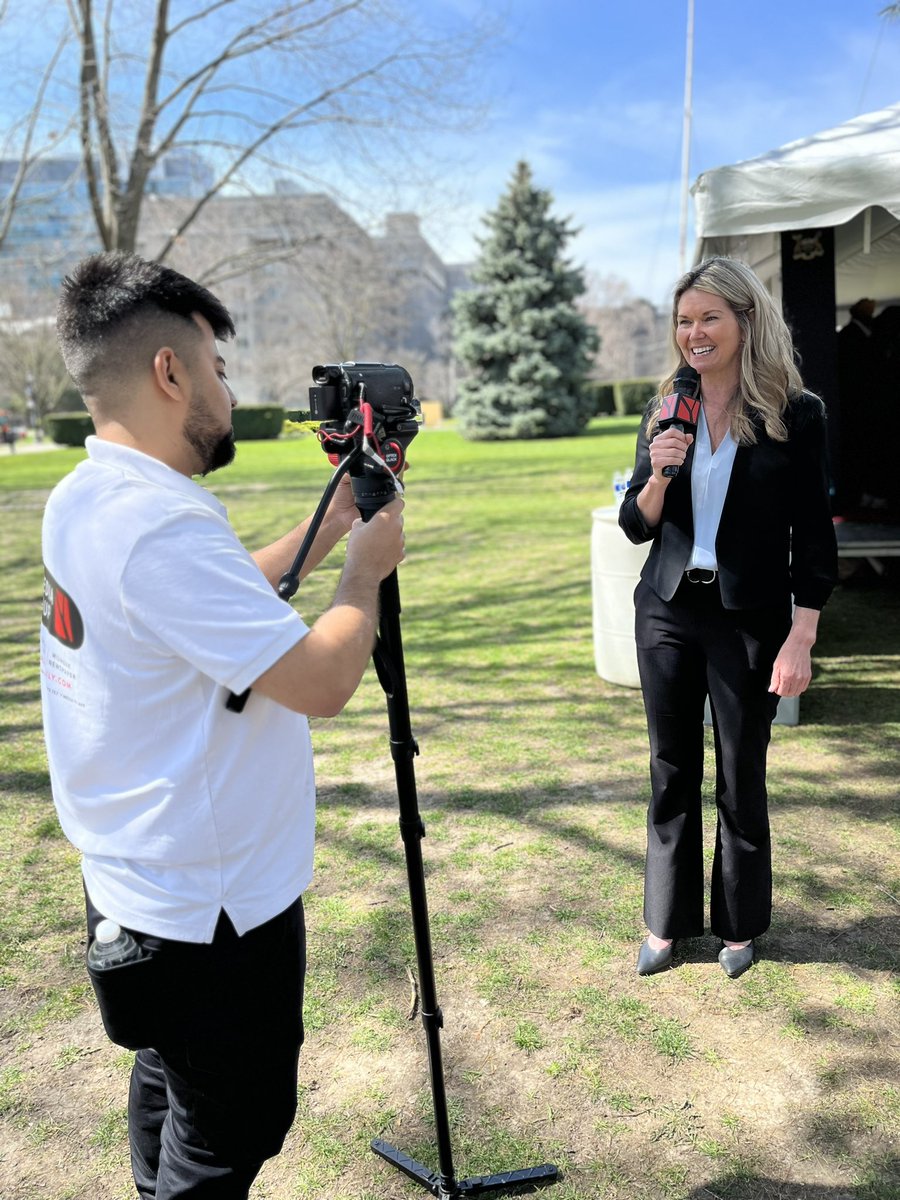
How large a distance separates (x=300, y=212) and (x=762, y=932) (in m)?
15.0

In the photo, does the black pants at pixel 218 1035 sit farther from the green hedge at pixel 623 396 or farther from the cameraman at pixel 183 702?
the green hedge at pixel 623 396

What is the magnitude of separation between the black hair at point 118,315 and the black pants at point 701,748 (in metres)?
1.87

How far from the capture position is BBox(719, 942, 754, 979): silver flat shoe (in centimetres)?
297

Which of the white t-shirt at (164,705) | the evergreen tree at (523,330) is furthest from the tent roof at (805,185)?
→ the evergreen tree at (523,330)

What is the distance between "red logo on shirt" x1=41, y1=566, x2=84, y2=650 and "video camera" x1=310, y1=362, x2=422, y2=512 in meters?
0.49

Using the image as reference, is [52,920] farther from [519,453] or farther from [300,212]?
[519,453]

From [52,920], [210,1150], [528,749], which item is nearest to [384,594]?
[210,1150]

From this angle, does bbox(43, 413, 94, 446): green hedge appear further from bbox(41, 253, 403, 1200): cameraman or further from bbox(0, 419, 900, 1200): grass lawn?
bbox(41, 253, 403, 1200): cameraman

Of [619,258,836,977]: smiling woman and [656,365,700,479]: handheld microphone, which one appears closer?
[656,365,700,479]: handheld microphone

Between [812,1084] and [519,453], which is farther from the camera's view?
[519,453]

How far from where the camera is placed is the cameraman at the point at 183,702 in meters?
1.32

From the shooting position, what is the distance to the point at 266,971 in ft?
5.08

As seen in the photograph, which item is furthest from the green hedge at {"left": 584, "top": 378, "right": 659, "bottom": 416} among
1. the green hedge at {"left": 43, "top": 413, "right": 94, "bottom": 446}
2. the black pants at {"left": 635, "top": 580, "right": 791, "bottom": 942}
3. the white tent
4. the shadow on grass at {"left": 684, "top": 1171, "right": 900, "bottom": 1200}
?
the shadow on grass at {"left": 684, "top": 1171, "right": 900, "bottom": 1200}

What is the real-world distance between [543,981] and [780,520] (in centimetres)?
163
